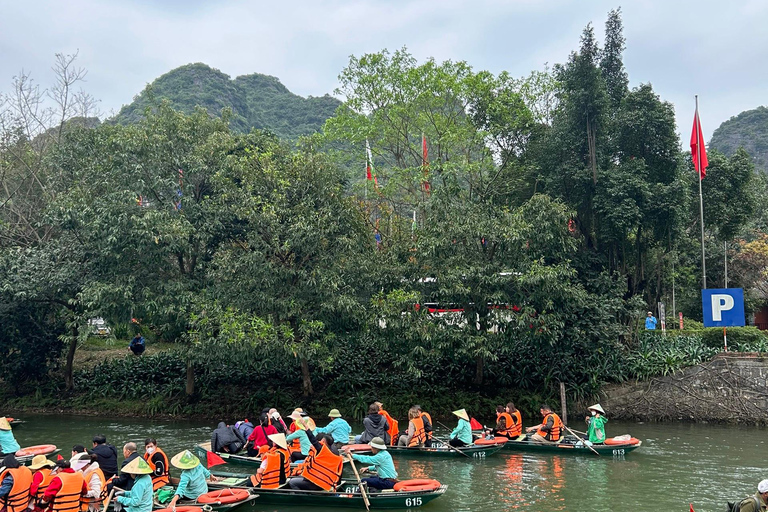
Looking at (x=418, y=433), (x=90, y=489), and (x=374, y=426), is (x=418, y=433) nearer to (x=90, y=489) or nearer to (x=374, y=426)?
(x=374, y=426)

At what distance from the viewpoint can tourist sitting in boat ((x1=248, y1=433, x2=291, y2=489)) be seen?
11.1m

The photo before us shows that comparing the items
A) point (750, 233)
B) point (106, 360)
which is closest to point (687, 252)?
point (750, 233)

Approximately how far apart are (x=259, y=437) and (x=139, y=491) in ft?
16.5

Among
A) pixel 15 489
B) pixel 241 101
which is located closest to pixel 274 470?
pixel 15 489

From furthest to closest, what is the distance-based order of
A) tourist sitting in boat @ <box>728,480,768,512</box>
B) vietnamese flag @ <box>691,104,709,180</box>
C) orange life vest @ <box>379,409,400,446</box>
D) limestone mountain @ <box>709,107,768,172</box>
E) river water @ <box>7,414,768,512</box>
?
limestone mountain @ <box>709,107,768,172</box> < vietnamese flag @ <box>691,104,709,180</box> < orange life vest @ <box>379,409,400,446</box> < river water @ <box>7,414,768,512</box> < tourist sitting in boat @ <box>728,480,768,512</box>

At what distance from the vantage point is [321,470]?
10.9 m

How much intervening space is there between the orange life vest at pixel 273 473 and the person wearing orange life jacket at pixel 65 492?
10.1 feet

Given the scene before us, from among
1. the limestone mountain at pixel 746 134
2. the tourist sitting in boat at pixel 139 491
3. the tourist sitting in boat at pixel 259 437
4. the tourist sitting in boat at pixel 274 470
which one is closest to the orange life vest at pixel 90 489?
the tourist sitting in boat at pixel 139 491

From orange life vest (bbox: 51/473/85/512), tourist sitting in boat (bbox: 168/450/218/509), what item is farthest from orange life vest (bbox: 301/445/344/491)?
orange life vest (bbox: 51/473/85/512)

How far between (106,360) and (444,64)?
56.8 feet

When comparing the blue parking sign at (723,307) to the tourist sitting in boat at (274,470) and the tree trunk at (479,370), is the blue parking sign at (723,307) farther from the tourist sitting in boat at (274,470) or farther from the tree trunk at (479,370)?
the tourist sitting in boat at (274,470)

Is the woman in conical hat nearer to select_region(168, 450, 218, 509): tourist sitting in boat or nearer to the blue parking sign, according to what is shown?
select_region(168, 450, 218, 509): tourist sitting in boat

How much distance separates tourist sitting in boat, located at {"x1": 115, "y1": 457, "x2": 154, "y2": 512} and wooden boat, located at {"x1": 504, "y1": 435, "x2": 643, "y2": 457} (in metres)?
9.32

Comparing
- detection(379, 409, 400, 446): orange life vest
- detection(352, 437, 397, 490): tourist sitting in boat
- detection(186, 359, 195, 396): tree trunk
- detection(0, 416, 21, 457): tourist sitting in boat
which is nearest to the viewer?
detection(352, 437, 397, 490): tourist sitting in boat
